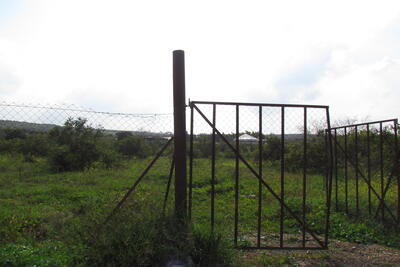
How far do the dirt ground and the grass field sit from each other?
427mm

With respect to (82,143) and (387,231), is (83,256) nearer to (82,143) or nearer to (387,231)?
(387,231)

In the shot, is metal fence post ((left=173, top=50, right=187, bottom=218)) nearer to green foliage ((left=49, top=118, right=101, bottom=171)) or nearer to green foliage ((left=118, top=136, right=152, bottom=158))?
green foliage ((left=49, top=118, right=101, bottom=171))

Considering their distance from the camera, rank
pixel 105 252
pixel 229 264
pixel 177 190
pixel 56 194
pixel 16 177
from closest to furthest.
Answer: pixel 105 252, pixel 229 264, pixel 177 190, pixel 56 194, pixel 16 177

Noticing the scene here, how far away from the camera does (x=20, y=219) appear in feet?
17.0

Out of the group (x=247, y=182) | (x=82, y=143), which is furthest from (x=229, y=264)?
(x=82, y=143)

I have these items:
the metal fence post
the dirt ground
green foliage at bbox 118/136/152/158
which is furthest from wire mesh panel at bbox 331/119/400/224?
green foliage at bbox 118/136/152/158

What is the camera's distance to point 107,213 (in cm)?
377

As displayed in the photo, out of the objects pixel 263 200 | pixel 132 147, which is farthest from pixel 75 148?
pixel 263 200

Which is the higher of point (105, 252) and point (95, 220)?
point (95, 220)

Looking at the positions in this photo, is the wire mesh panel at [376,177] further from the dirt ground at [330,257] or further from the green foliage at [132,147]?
the green foliage at [132,147]

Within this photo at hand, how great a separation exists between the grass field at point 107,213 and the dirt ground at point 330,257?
43cm

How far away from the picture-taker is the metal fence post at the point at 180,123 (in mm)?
4023

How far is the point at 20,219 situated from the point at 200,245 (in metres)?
3.48

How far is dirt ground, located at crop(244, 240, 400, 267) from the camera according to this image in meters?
3.97
